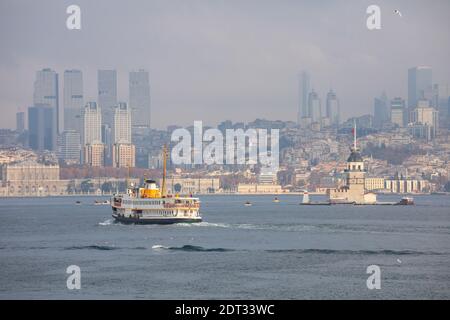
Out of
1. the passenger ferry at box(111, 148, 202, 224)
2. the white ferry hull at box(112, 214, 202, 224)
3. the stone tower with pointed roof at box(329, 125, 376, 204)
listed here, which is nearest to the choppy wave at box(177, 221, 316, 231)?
the white ferry hull at box(112, 214, 202, 224)


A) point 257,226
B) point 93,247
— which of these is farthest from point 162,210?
point 93,247

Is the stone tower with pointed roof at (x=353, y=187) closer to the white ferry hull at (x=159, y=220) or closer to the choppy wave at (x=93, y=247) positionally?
the white ferry hull at (x=159, y=220)

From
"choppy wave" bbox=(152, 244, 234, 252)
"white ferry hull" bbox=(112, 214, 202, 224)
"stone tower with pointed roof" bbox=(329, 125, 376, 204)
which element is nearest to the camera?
"choppy wave" bbox=(152, 244, 234, 252)

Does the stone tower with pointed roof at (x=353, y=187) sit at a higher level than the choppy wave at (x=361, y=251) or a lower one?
higher

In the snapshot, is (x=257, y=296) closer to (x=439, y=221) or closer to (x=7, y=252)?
(x=7, y=252)

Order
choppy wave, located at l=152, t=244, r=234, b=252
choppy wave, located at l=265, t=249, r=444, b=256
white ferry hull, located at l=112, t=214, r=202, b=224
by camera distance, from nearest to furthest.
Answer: choppy wave, located at l=265, t=249, r=444, b=256, choppy wave, located at l=152, t=244, r=234, b=252, white ferry hull, located at l=112, t=214, r=202, b=224

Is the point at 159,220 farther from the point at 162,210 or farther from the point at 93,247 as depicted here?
the point at 93,247

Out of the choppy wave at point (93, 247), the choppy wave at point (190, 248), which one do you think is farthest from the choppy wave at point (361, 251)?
the choppy wave at point (93, 247)

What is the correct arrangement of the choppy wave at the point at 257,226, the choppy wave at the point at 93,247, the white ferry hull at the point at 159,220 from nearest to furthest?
the choppy wave at the point at 93,247 → the choppy wave at the point at 257,226 → the white ferry hull at the point at 159,220

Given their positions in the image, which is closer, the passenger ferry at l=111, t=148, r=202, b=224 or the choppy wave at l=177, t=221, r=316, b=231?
the choppy wave at l=177, t=221, r=316, b=231

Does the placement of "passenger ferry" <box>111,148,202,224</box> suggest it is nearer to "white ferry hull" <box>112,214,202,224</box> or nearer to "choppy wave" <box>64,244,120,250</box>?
"white ferry hull" <box>112,214,202,224</box>

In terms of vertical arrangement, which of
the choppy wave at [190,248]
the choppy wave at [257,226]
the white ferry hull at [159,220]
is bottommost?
the choppy wave at [190,248]

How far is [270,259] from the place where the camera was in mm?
51312
